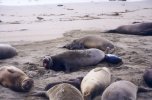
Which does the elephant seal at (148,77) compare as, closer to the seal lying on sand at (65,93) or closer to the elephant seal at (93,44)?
the seal lying on sand at (65,93)

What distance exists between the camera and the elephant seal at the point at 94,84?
434 centimetres

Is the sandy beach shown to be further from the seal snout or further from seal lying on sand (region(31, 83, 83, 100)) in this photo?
seal lying on sand (region(31, 83, 83, 100))

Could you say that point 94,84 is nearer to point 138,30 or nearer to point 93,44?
point 93,44

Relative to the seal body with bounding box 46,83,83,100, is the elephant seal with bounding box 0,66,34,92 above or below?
below

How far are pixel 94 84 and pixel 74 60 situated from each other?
172 cm

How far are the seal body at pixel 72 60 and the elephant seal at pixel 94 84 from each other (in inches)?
39.6

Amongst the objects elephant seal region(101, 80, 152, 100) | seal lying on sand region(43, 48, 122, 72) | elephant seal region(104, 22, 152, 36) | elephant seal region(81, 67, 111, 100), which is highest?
elephant seal region(101, 80, 152, 100)

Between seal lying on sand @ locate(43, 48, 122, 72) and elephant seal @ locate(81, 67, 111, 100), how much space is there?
100 centimetres

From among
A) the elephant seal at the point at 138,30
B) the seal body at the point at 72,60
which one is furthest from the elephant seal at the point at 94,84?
the elephant seal at the point at 138,30

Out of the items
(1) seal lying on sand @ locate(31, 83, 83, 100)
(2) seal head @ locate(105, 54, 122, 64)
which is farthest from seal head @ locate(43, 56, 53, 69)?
(1) seal lying on sand @ locate(31, 83, 83, 100)

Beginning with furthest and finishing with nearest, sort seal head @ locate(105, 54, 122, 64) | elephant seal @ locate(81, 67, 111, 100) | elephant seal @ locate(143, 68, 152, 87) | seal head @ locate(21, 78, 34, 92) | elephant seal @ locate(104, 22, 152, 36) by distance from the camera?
elephant seal @ locate(104, 22, 152, 36)
seal head @ locate(105, 54, 122, 64)
elephant seal @ locate(143, 68, 152, 87)
seal head @ locate(21, 78, 34, 92)
elephant seal @ locate(81, 67, 111, 100)

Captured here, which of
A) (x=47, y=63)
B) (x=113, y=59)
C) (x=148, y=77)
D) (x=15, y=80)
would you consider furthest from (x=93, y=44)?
(x=15, y=80)

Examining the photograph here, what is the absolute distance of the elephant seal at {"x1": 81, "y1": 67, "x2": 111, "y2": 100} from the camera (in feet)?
14.2

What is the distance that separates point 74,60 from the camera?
20.2 feet
